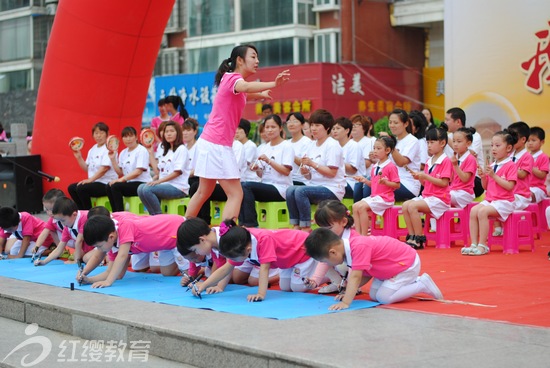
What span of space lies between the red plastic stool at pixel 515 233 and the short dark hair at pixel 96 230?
11.7ft

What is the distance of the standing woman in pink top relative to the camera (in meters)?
7.16

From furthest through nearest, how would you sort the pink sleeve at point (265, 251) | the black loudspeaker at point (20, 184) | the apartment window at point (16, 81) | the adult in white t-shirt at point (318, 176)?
1. the apartment window at point (16, 81)
2. the black loudspeaker at point (20, 184)
3. the adult in white t-shirt at point (318, 176)
4. the pink sleeve at point (265, 251)

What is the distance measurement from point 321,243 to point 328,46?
19.1m

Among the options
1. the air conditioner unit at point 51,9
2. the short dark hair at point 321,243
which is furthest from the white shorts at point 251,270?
the air conditioner unit at point 51,9

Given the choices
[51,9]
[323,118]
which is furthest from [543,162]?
[51,9]

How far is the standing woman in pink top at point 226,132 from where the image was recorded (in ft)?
23.5

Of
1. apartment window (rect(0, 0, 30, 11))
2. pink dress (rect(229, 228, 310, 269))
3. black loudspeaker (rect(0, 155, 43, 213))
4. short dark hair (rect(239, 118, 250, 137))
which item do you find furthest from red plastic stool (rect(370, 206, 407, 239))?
apartment window (rect(0, 0, 30, 11))

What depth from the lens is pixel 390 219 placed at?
9.00 m

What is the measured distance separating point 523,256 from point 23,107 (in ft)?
85.5

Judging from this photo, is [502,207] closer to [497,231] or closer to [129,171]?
[497,231]

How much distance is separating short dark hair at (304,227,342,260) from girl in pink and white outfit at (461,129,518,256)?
2.96 metres

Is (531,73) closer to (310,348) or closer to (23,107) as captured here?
(310,348)

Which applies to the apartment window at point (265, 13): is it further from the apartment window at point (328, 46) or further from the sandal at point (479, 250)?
the sandal at point (479, 250)

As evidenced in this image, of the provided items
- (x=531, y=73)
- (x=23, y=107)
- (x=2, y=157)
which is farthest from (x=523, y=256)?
(x=23, y=107)
